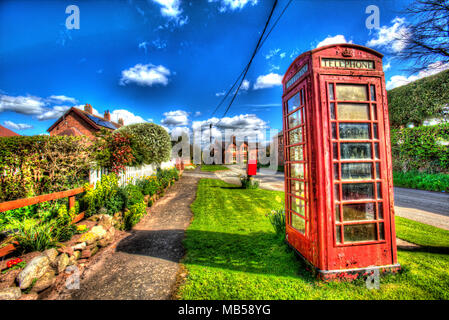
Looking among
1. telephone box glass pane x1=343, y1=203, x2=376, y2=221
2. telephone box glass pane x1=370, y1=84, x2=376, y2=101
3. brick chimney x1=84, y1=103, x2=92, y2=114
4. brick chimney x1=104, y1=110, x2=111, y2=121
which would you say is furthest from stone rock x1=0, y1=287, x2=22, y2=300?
brick chimney x1=104, y1=110, x2=111, y2=121

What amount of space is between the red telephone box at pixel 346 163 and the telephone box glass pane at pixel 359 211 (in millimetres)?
15

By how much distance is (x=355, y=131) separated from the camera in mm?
2953

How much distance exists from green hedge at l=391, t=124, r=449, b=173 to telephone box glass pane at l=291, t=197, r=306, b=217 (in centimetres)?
1394

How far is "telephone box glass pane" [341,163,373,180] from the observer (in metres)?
2.86

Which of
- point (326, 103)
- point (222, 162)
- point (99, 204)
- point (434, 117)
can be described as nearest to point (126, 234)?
point (99, 204)

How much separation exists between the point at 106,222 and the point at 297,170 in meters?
Result: 4.78

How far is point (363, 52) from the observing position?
2971mm

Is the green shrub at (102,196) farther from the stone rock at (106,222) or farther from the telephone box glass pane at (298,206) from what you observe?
the telephone box glass pane at (298,206)

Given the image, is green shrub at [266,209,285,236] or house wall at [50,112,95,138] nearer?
green shrub at [266,209,285,236]

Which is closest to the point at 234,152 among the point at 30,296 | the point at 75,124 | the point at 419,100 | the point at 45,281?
the point at 75,124

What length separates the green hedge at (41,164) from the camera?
479cm

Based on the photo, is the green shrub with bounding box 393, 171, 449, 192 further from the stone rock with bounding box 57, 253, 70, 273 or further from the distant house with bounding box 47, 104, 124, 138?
the distant house with bounding box 47, 104, 124, 138

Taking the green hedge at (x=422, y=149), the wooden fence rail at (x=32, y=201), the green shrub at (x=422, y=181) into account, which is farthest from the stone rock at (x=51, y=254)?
the green hedge at (x=422, y=149)
